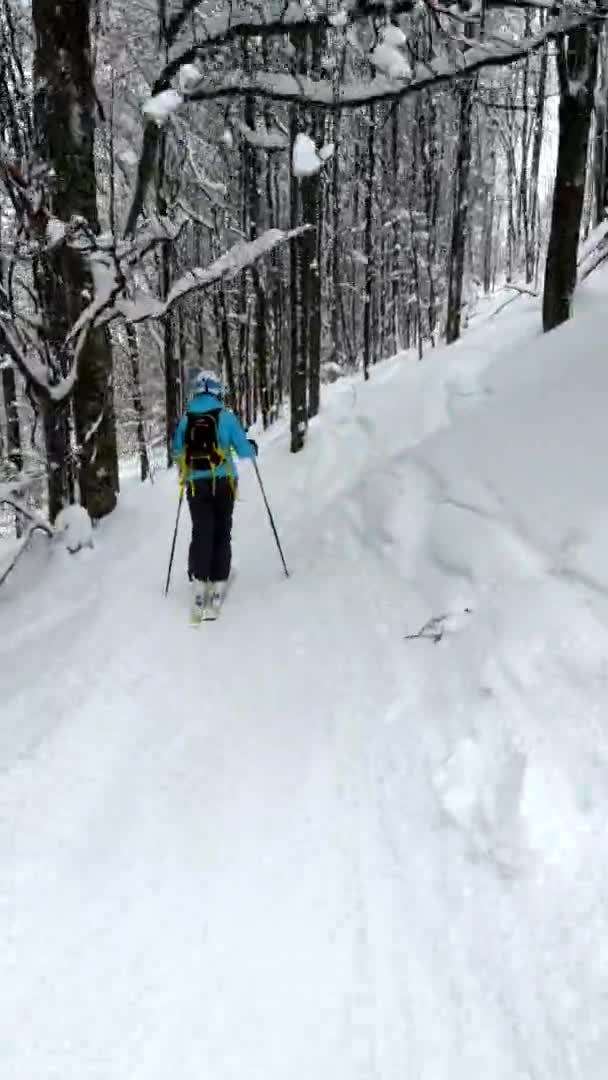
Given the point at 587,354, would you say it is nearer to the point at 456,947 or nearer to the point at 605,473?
the point at 605,473

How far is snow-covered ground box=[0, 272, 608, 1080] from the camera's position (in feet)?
7.92

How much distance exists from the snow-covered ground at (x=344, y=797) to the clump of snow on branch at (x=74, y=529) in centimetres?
58

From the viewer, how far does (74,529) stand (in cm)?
708

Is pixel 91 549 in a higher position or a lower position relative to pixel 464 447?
lower

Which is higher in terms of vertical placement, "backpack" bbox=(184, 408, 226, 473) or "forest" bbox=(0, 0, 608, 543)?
"forest" bbox=(0, 0, 608, 543)

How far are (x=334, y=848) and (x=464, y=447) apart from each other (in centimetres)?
432

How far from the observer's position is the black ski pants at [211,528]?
20.8 feet

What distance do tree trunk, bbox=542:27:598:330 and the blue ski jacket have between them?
3.96 metres

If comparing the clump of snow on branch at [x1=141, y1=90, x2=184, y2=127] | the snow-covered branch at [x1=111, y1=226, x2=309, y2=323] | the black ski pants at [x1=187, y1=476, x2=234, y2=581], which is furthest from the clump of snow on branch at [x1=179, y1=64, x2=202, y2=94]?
the black ski pants at [x1=187, y1=476, x2=234, y2=581]

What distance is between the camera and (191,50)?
250 inches

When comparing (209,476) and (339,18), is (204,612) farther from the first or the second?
(339,18)

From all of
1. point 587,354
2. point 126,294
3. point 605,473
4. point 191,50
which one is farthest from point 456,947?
point 191,50

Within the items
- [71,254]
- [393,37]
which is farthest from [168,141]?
[393,37]

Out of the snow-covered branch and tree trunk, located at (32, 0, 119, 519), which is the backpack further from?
tree trunk, located at (32, 0, 119, 519)
